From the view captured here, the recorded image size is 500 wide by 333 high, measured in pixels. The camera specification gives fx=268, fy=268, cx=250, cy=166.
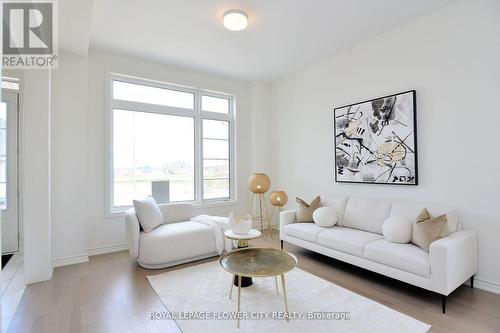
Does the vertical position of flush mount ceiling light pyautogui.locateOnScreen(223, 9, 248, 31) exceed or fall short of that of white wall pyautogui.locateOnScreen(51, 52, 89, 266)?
it exceeds it

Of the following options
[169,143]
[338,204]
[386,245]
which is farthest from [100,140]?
[386,245]

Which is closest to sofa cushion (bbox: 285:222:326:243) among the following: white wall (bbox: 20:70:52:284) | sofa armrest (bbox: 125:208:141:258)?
sofa armrest (bbox: 125:208:141:258)

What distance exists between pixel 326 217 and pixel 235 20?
269cm

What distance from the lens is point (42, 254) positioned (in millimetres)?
3012

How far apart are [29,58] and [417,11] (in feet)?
14.8

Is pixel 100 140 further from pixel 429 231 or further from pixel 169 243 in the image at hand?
pixel 429 231

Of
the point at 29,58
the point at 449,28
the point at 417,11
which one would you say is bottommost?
the point at 29,58

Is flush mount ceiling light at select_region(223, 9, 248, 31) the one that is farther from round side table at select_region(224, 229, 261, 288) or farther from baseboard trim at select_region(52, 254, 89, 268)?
baseboard trim at select_region(52, 254, 89, 268)

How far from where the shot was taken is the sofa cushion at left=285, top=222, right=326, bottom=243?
3.48 meters

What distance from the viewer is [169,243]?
3.31 meters

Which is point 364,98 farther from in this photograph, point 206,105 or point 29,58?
point 29,58

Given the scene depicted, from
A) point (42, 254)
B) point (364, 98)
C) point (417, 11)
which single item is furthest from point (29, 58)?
point (417, 11)

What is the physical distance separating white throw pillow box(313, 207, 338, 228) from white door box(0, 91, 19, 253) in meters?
4.36

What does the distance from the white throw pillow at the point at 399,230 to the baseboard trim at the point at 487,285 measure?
0.81 m
